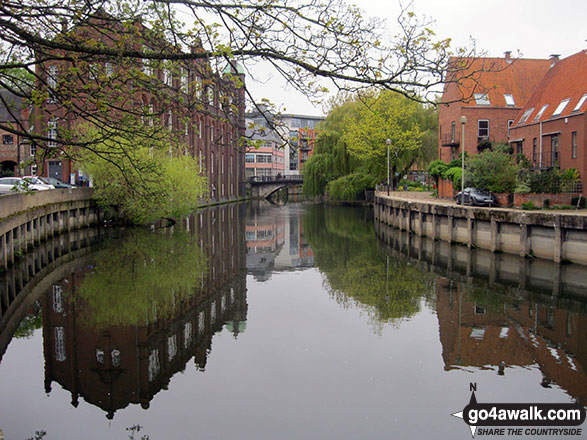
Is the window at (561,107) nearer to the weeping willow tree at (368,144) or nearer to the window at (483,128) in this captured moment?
the window at (483,128)

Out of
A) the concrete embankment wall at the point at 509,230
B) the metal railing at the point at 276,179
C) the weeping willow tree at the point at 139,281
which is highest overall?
the metal railing at the point at 276,179

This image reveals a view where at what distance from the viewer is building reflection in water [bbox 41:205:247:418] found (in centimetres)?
1063

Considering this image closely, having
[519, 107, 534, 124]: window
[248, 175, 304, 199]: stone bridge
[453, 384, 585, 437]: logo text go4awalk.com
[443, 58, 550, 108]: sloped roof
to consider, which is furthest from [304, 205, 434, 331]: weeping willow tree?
[248, 175, 304, 199]: stone bridge

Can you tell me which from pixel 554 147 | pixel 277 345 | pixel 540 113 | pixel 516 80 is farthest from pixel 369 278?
pixel 516 80

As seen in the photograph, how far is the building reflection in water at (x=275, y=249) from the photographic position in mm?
24991

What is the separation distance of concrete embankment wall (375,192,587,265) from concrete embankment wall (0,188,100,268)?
19123 mm

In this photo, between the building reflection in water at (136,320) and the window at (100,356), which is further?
the window at (100,356)

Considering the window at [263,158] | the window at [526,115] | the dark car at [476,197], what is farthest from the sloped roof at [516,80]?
the window at [263,158]

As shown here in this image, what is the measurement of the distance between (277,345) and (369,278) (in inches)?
378

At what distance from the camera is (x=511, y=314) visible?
52.7ft

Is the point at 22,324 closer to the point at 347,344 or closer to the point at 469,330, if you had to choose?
the point at 347,344

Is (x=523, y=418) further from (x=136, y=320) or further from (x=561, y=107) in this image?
(x=561, y=107)

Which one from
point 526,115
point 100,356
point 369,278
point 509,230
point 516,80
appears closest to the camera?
point 100,356

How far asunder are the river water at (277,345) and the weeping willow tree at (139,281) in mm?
86
